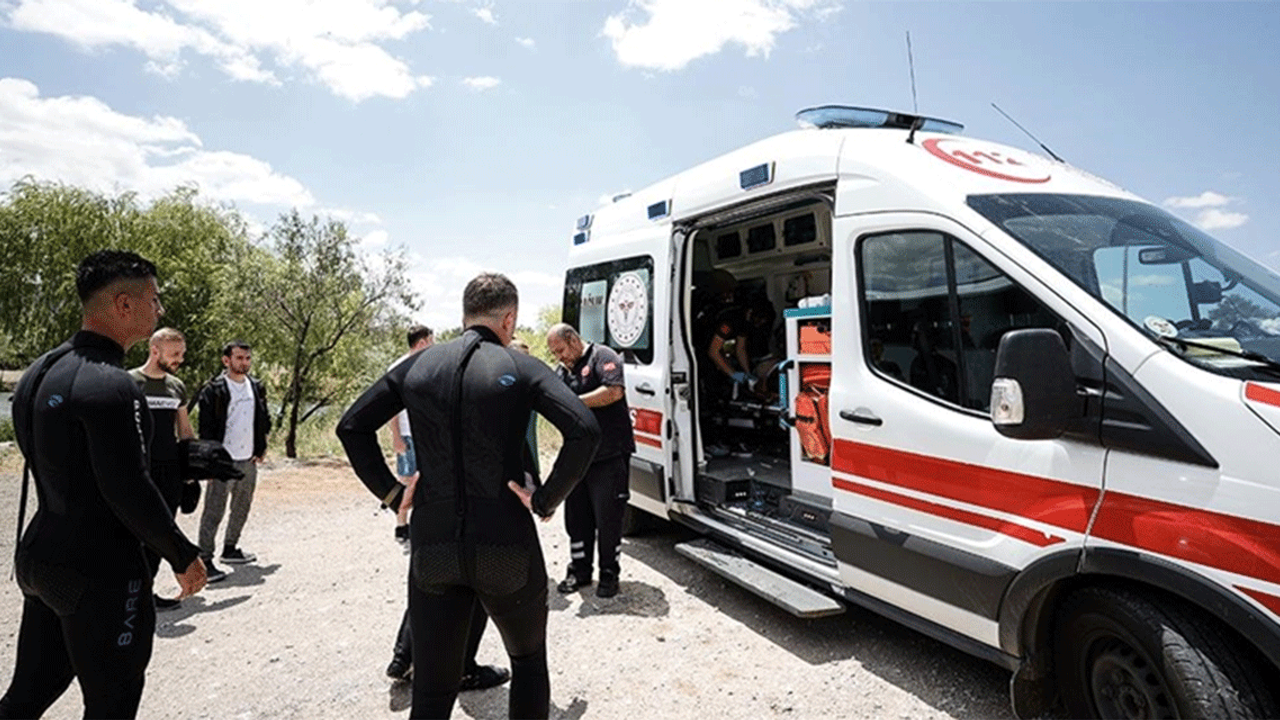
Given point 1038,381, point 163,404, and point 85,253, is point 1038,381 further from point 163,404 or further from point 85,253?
point 85,253

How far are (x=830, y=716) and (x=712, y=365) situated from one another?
11.4 feet

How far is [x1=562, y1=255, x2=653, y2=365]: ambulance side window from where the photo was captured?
17.5 feet

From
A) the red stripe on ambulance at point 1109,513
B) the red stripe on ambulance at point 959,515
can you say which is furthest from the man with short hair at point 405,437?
the red stripe on ambulance at point 1109,513

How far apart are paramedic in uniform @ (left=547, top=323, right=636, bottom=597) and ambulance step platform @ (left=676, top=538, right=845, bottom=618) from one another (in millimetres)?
506

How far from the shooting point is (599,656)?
12.7 ft

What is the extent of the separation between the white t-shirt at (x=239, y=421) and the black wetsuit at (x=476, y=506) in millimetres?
3822

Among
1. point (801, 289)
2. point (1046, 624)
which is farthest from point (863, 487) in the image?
point (801, 289)

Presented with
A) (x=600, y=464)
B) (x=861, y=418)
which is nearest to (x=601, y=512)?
(x=600, y=464)

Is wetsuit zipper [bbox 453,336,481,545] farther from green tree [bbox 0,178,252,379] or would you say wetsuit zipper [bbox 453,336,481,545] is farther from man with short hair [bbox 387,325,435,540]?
green tree [bbox 0,178,252,379]

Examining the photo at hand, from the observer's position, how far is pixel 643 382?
17.4ft

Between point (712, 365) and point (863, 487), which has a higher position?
point (712, 365)

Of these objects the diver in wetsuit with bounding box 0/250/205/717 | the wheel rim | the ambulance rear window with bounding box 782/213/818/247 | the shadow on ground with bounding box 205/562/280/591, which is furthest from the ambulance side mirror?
the shadow on ground with bounding box 205/562/280/591

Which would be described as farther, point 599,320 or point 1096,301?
point 599,320

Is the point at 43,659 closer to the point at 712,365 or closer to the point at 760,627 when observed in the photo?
the point at 760,627
